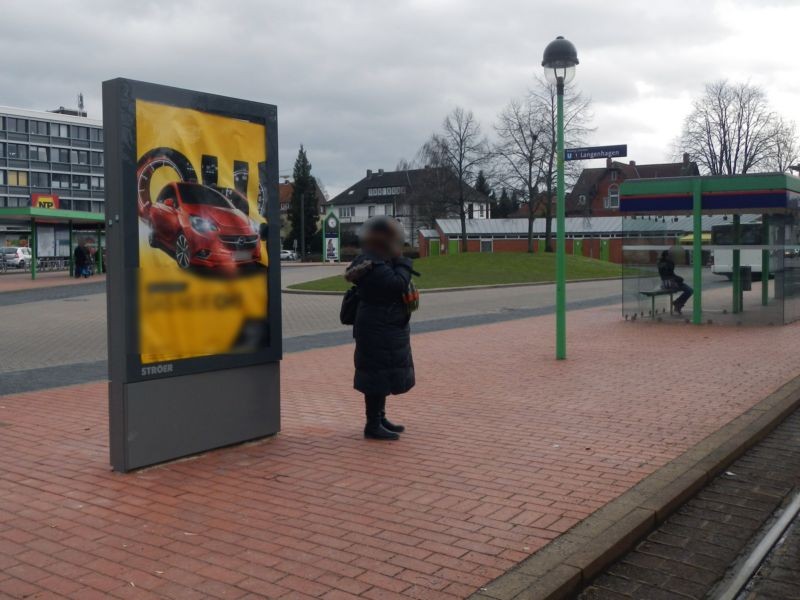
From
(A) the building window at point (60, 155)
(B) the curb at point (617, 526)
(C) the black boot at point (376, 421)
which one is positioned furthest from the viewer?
(A) the building window at point (60, 155)

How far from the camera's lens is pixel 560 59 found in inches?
431

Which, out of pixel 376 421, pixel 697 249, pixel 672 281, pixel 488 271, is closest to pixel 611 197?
pixel 488 271

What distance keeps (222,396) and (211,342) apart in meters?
0.45

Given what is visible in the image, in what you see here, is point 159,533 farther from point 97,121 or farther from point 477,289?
point 97,121

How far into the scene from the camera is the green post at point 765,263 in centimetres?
1645

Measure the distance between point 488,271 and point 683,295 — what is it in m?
22.2

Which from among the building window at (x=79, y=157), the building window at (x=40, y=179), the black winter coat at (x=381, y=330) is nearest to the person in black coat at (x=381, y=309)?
the black winter coat at (x=381, y=330)

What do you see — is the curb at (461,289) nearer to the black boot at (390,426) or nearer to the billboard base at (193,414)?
the black boot at (390,426)

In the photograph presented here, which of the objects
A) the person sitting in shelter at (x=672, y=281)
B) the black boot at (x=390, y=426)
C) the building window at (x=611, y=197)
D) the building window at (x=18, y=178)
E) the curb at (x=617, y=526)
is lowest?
the curb at (x=617, y=526)

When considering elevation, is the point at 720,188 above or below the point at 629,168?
below

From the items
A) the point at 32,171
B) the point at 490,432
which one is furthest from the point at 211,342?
the point at 32,171

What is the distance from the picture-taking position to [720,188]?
16.4 metres

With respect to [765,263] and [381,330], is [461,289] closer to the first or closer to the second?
[765,263]

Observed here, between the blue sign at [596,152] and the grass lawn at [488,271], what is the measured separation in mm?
18900
